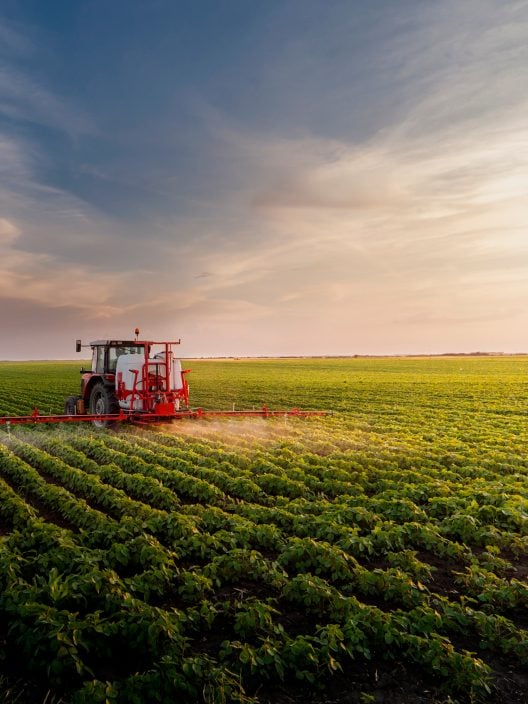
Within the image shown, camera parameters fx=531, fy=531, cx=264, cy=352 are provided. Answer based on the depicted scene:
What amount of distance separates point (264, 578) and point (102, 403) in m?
13.4

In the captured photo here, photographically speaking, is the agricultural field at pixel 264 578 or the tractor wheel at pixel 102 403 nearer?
the agricultural field at pixel 264 578

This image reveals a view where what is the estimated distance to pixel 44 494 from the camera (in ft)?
35.1

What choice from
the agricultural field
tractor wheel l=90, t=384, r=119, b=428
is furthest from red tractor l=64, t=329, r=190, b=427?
the agricultural field

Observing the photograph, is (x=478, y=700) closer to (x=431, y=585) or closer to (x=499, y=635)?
(x=499, y=635)

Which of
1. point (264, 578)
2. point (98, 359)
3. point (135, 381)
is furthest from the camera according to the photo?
point (98, 359)

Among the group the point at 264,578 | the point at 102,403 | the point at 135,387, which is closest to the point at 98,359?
the point at 102,403

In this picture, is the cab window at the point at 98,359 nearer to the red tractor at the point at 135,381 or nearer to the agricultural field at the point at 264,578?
the red tractor at the point at 135,381

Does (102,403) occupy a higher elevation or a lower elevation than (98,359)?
lower

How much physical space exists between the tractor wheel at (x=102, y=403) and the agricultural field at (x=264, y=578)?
406 centimetres

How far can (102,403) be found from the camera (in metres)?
19.2

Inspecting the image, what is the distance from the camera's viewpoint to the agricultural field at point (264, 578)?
509cm

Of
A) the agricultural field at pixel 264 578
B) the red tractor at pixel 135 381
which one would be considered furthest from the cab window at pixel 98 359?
the agricultural field at pixel 264 578

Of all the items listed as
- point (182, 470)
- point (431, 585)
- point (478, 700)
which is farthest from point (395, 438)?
point (478, 700)

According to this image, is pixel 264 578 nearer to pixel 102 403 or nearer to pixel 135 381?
pixel 135 381
